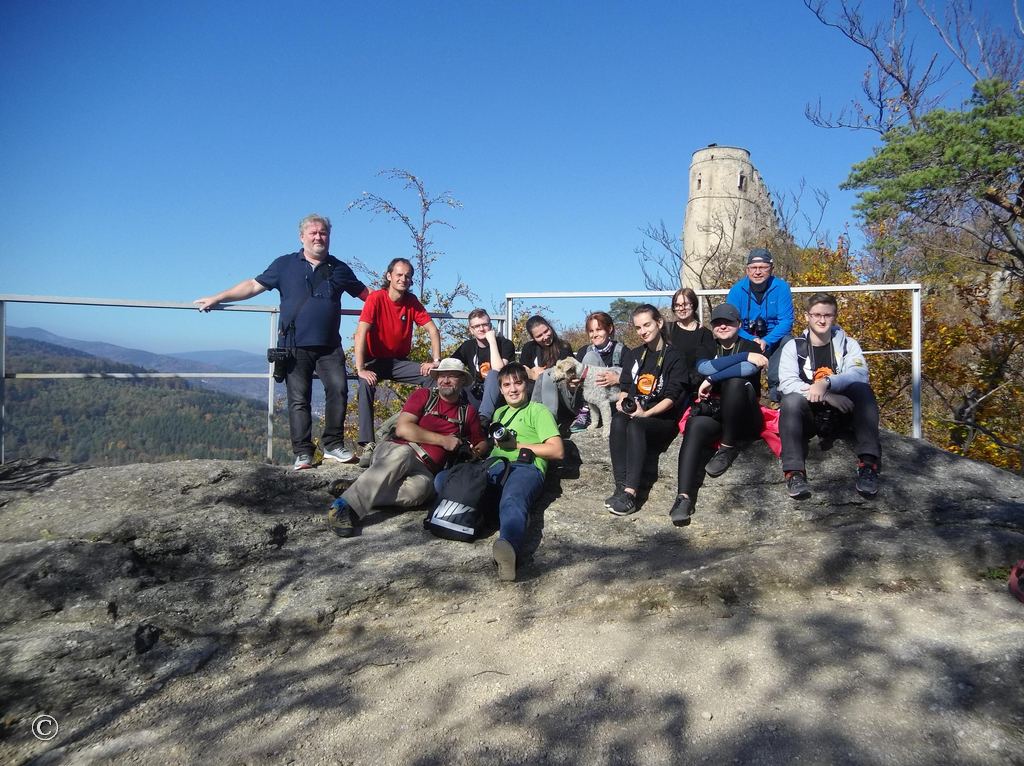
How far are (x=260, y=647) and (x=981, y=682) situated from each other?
332cm

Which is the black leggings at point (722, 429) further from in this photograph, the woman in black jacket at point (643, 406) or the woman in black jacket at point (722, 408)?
the woman in black jacket at point (643, 406)

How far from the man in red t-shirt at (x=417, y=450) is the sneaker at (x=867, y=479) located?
258 cm

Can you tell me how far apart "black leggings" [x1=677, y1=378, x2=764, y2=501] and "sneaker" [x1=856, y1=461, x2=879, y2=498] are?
0.79m

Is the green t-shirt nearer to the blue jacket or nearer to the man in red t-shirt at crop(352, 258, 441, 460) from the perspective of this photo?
the man in red t-shirt at crop(352, 258, 441, 460)

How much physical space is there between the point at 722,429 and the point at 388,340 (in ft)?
9.20

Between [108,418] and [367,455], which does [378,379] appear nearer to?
[367,455]

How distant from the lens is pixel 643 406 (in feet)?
16.7

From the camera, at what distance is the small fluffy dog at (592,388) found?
5.79m

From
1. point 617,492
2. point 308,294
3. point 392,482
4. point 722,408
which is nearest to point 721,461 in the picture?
point 722,408

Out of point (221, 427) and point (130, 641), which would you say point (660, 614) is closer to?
point (130, 641)

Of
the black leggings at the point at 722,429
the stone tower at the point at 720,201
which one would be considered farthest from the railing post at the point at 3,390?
the stone tower at the point at 720,201

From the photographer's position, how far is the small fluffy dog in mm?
5785

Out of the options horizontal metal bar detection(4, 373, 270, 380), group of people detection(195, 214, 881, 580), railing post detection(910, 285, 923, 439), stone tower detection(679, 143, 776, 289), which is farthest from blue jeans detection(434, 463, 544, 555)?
stone tower detection(679, 143, 776, 289)

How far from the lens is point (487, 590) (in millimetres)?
3982
